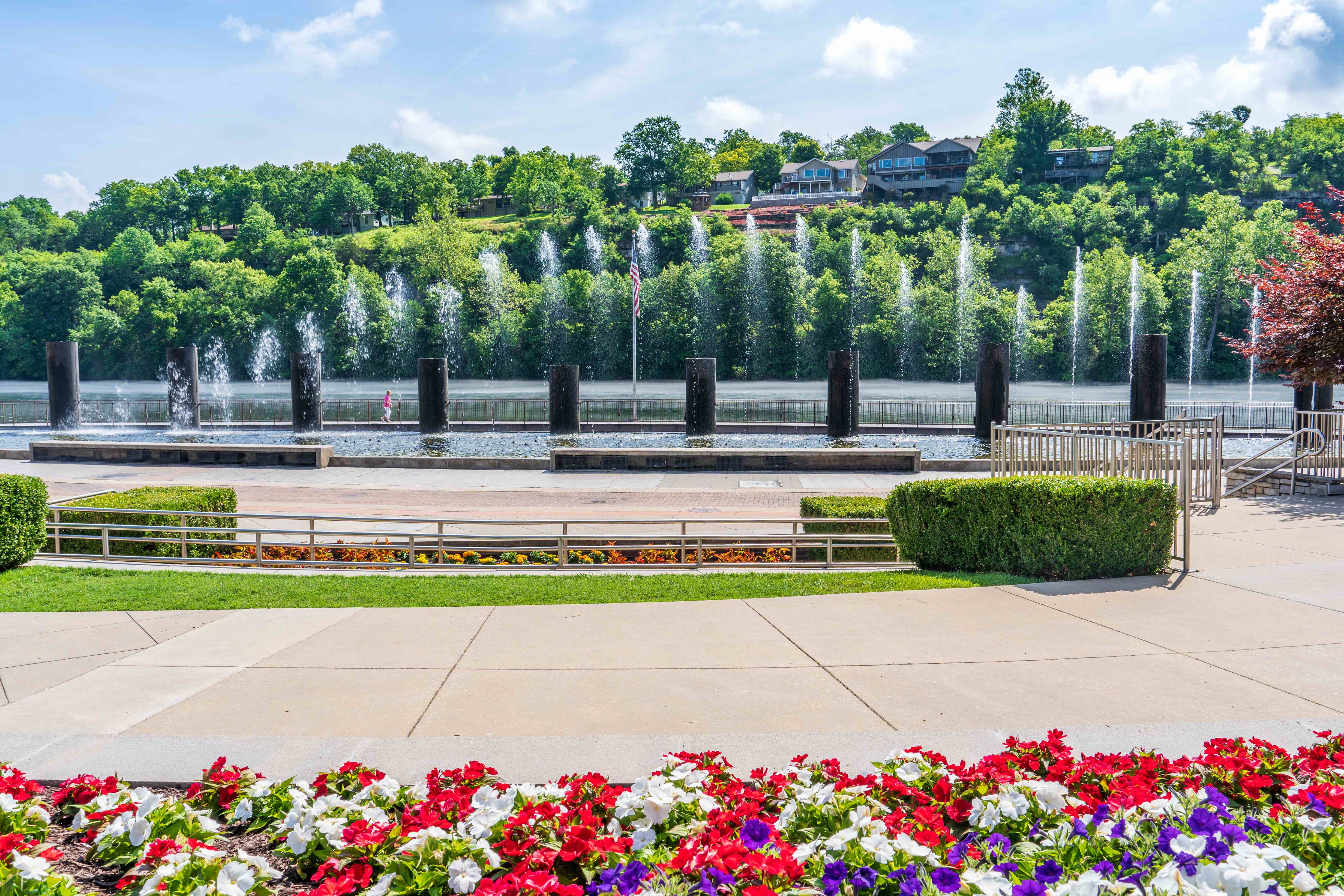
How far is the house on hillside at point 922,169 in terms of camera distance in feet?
447

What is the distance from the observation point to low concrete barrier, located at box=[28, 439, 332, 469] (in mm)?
25266

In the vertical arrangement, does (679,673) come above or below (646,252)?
below

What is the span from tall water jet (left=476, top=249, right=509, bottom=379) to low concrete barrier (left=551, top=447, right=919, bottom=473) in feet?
240

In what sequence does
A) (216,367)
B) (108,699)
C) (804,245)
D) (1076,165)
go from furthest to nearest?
(1076,165)
(804,245)
(216,367)
(108,699)

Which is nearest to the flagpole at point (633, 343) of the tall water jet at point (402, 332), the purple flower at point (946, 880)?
the tall water jet at point (402, 332)

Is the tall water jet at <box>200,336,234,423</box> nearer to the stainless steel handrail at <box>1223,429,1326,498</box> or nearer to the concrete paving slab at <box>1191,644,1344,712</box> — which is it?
the stainless steel handrail at <box>1223,429,1326,498</box>

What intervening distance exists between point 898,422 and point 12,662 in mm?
36314

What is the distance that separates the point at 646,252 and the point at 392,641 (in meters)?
102

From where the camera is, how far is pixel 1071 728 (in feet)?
16.8

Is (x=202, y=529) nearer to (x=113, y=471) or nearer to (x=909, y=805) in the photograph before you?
(x=909, y=805)

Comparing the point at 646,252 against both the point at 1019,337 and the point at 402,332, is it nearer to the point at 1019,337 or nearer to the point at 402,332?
the point at 402,332

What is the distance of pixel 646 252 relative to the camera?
350 ft

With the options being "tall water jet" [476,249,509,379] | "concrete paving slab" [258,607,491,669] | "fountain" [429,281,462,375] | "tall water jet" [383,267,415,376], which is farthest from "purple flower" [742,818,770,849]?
"tall water jet" [383,267,415,376]

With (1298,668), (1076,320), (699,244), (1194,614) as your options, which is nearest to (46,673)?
(1298,668)
